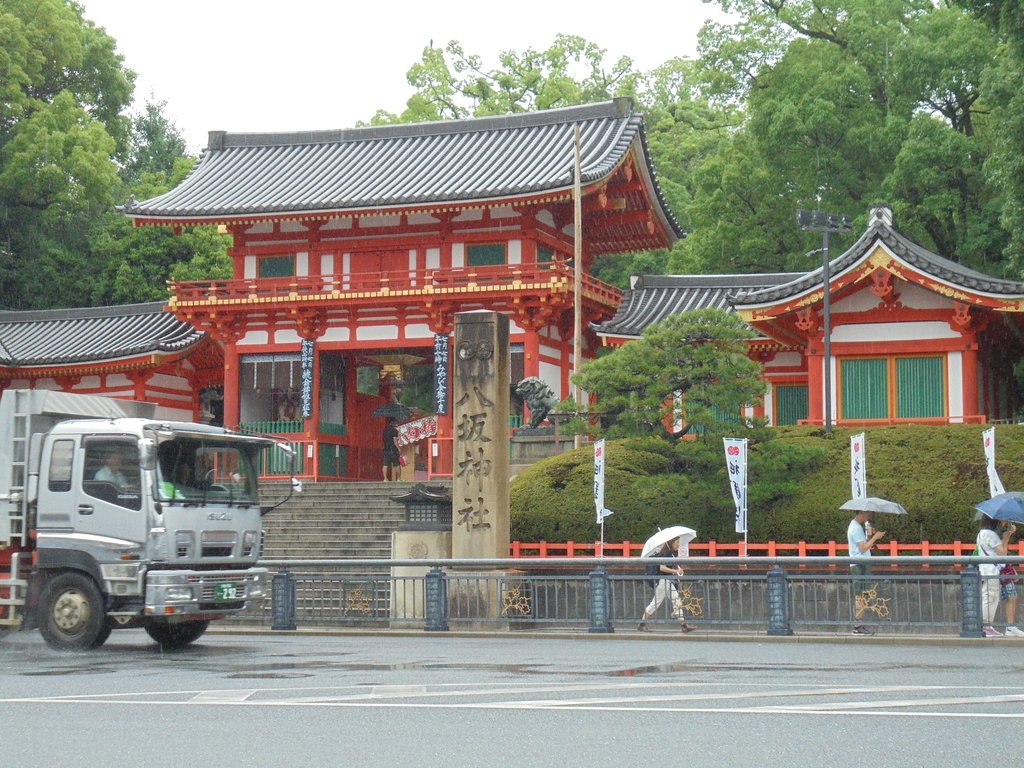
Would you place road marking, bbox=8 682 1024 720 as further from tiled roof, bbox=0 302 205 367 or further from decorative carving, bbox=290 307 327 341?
tiled roof, bbox=0 302 205 367

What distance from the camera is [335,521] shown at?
31766 mm

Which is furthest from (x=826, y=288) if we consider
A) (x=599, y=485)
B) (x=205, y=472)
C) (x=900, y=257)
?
(x=205, y=472)

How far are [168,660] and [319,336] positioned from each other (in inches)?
973

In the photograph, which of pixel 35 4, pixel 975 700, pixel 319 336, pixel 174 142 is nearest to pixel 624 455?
pixel 319 336

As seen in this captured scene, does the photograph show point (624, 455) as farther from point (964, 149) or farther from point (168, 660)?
point (964, 149)

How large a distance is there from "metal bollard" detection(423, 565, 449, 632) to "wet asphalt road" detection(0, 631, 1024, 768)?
4.09 m

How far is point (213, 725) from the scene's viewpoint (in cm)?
959

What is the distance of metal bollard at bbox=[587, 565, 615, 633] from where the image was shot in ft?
64.0

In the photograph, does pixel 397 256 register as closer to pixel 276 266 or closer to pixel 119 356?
pixel 276 266

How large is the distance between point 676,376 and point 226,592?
39.4ft

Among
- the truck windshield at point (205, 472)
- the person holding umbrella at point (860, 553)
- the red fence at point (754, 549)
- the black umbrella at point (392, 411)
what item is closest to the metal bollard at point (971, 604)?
the person holding umbrella at point (860, 553)

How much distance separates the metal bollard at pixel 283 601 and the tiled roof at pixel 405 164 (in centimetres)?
1743

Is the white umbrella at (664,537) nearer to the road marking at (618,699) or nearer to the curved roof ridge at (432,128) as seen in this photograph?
the road marking at (618,699)

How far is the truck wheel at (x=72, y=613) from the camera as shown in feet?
54.0
